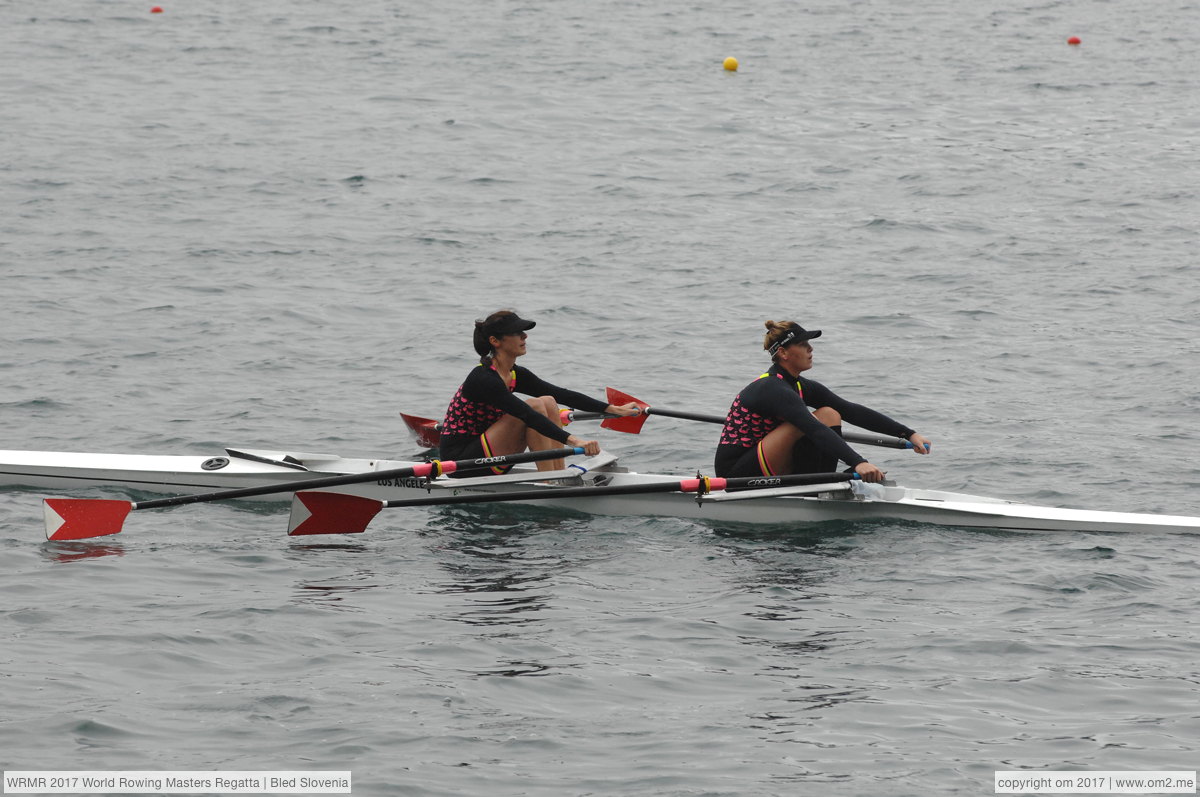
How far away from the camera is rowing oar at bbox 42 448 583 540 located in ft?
32.2

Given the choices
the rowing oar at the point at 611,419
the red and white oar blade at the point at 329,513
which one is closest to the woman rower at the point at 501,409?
the rowing oar at the point at 611,419

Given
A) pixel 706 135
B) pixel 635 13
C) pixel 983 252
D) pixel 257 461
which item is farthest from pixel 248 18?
pixel 257 461

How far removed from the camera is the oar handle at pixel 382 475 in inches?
399

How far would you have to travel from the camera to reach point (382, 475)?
10.4m

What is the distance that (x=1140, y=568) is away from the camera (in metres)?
9.56

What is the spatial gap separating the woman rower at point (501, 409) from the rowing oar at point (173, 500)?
8.1 inches

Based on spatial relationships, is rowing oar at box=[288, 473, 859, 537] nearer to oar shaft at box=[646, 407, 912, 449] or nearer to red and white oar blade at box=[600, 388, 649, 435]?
oar shaft at box=[646, 407, 912, 449]

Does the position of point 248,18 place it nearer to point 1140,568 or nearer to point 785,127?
point 785,127

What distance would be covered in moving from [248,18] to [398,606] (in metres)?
29.0

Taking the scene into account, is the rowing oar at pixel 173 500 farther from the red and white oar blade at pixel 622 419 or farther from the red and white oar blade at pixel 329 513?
the red and white oar blade at pixel 622 419

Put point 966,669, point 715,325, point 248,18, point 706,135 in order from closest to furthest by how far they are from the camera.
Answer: point 966,669 < point 715,325 < point 706,135 < point 248,18

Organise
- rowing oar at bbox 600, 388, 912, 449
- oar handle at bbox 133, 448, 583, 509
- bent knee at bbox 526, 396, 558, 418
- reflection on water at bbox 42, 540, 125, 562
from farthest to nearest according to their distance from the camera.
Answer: rowing oar at bbox 600, 388, 912, 449
bent knee at bbox 526, 396, 558, 418
oar handle at bbox 133, 448, 583, 509
reflection on water at bbox 42, 540, 125, 562

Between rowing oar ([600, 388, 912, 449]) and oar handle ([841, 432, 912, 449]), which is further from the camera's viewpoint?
rowing oar ([600, 388, 912, 449])

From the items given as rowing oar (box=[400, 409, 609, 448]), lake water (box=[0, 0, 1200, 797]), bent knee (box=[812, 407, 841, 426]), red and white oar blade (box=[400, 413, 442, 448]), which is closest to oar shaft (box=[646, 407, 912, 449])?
bent knee (box=[812, 407, 841, 426])
